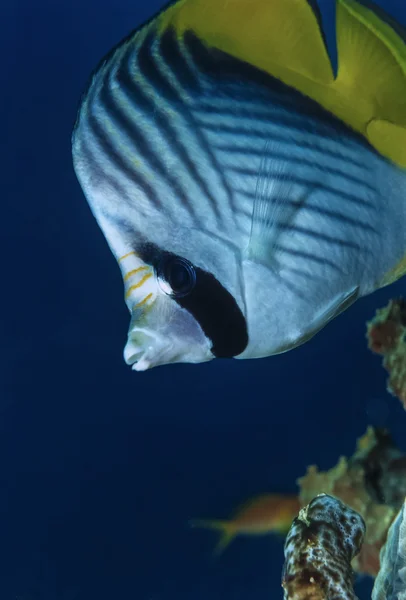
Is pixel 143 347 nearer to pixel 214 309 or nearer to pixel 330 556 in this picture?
pixel 214 309

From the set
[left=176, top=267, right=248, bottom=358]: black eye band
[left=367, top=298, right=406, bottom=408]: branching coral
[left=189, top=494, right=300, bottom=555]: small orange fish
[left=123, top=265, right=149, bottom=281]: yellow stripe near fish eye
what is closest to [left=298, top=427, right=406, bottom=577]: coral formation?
[left=367, top=298, right=406, bottom=408]: branching coral

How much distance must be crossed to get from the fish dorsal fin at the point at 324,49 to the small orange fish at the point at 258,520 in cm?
159

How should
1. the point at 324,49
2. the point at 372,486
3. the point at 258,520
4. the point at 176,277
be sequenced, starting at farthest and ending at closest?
the point at 258,520
the point at 372,486
the point at 324,49
the point at 176,277

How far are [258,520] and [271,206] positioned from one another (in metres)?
1.71

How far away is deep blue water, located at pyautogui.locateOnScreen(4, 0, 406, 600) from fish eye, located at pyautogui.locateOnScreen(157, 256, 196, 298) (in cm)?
146

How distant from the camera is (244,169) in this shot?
0.78 meters

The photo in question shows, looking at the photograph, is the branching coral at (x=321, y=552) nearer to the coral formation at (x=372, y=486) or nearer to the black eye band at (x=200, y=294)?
the black eye band at (x=200, y=294)

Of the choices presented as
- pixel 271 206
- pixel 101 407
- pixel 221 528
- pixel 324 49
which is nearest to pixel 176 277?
pixel 271 206

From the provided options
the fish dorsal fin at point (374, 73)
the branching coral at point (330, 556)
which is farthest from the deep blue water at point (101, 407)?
the fish dorsal fin at point (374, 73)

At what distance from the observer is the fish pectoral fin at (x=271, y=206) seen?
0.76m

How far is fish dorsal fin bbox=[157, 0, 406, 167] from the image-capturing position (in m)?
0.82

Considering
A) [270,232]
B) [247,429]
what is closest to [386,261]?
[270,232]

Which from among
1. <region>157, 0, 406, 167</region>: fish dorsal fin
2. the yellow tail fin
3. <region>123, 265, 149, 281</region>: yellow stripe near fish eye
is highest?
<region>157, 0, 406, 167</region>: fish dorsal fin

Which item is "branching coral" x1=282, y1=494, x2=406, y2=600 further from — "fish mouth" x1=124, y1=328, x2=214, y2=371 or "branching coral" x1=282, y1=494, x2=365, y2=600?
"fish mouth" x1=124, y1=328, x2=214, y2=371
